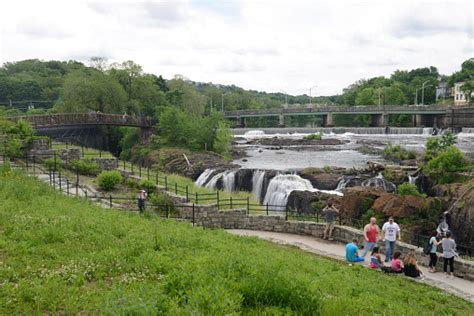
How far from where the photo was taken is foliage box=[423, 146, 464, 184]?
84.7 ft

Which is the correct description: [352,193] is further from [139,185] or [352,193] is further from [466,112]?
[466,112]

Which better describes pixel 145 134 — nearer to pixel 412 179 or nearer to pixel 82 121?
pixel 82 121

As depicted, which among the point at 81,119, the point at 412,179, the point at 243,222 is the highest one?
the point at 81,119

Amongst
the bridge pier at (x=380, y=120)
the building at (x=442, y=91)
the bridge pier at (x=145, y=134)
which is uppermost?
the building at (x=442, y=91)

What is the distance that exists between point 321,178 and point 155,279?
75.1 feet

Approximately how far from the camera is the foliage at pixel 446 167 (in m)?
25.8

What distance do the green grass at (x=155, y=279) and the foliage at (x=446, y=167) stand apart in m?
16.0

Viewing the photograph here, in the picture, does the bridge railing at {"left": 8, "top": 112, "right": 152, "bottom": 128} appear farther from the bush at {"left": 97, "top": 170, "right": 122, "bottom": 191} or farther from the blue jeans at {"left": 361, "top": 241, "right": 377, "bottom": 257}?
the blue jeans at {"left": 361, "top": 241, "right": 377, "bottom": 257}

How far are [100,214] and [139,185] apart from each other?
357 inches

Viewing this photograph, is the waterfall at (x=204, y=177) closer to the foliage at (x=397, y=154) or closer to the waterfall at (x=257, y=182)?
the waterfall at (x=257, y=182)

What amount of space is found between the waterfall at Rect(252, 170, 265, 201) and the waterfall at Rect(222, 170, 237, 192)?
1.66 meters

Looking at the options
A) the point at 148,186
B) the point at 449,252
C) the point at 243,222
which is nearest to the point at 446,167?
the point at 243,222

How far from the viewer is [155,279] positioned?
8062mm

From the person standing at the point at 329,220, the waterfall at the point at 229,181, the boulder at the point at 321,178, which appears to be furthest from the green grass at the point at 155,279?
the waterfall at the point at 229,181
